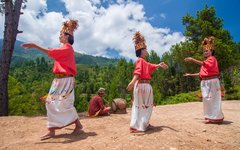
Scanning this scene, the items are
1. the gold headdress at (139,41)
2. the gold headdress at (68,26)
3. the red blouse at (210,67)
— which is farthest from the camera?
the red blouse at (210,67)

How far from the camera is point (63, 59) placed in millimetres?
5973

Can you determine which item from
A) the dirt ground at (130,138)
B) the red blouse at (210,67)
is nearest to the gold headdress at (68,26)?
the dirt ground at (130,138)

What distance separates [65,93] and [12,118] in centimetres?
398

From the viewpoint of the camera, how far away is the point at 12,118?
9016 millimetres

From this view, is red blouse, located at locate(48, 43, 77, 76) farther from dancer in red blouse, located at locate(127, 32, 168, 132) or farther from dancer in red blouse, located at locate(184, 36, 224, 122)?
dancer in red blouse, located at locate(184, 36, 224, 122)

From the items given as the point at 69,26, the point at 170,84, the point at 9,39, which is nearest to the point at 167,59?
the point at 170,84

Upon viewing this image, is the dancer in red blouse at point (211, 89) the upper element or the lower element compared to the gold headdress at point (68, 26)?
lower

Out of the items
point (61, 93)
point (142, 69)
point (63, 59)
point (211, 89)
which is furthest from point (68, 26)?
point (211, 89)

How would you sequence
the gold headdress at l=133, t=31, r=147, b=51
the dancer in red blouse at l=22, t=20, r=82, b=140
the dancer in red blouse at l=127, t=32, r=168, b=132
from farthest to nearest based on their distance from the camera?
the gold headdress at l=133, t=31, r=147, b=51, the dancer in red blouse at l=127, t=32, r=168, b=132, the dancer in red blouse at l=22, t=20, r=82, b=140

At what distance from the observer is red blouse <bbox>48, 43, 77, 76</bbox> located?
5906mm

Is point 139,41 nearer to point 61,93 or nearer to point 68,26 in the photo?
Result: point 68,26

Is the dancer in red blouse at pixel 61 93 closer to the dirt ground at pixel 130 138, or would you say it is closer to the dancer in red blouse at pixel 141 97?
the dirt ground at pixel 130 138

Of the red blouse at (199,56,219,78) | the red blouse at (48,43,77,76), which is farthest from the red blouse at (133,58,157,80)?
the red blouse at (199,56,219,78)

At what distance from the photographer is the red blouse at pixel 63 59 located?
5906 millimetres
